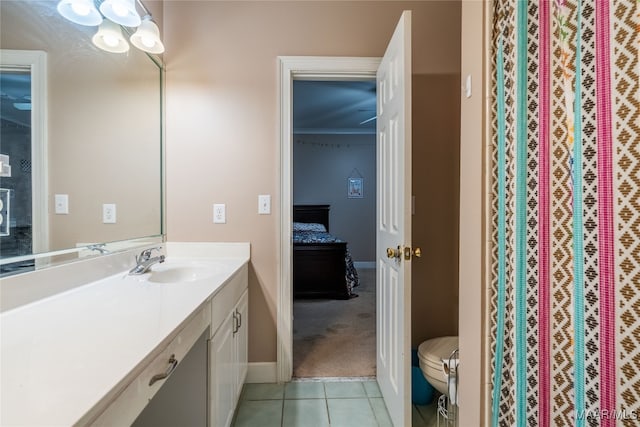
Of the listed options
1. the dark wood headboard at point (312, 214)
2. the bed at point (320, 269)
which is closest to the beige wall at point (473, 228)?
the bed at point (320, 269)

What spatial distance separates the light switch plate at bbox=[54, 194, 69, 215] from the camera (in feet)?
3.98

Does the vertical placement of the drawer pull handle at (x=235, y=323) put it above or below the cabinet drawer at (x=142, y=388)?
below

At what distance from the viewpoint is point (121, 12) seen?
1.52 meters

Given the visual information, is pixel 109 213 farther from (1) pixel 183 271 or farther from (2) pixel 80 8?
(2) pixel 80 8

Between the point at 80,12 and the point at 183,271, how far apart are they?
127 cm

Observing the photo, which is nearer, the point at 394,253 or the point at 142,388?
the point at 142,388

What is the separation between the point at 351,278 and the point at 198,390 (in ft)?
10.6

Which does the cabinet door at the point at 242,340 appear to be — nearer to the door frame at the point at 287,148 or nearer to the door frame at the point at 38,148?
the door frame at the point at 287,148

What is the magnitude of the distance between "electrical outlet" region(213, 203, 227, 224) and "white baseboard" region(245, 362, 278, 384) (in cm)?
96

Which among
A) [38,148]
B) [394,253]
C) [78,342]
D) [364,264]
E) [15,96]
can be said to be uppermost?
[15,96]

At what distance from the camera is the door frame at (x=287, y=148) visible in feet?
6.75

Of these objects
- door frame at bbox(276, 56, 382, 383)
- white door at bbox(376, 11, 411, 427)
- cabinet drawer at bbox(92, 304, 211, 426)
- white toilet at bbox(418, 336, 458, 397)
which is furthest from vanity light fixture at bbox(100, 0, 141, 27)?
white toilet at bbox(418, 336, 458, 397)

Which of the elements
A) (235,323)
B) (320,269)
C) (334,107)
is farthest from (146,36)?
(334,107)

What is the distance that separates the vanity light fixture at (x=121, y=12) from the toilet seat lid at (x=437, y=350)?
224 centimetres
